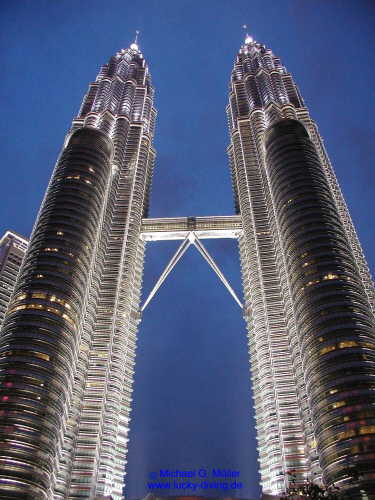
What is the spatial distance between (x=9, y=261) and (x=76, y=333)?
72.4 metres

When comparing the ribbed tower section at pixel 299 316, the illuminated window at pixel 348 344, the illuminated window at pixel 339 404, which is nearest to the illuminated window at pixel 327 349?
the ribbed tower section at pixel 299 316

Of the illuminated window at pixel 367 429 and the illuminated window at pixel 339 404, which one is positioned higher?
the illuminated window at pixel 339 404

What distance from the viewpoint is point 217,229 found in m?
161

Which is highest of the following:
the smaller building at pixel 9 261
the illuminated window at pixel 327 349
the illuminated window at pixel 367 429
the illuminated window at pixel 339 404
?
the smaller building at pixel 9 261

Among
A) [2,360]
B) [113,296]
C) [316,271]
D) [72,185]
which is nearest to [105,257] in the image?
[113,296]

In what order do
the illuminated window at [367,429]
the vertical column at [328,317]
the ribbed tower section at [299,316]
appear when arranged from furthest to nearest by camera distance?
the ribbed tower section at [299,316] < the vertical column at [328,317] < the illuminated window at [367,429]

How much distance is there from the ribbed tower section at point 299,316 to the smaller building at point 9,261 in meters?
74.9

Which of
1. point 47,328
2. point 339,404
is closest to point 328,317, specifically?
point 339,404

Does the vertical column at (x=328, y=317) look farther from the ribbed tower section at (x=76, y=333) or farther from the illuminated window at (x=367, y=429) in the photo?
the ribbed tower section at (x=76, y=333)

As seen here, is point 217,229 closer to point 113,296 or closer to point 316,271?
point 113,296

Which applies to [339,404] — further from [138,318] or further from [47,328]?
[138,318]

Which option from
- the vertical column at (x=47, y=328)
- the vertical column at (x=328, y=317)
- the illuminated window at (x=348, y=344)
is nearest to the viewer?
the vertical column at (x=328, y=317)

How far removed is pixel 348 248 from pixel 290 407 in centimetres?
3841

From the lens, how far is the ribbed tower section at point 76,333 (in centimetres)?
9050
